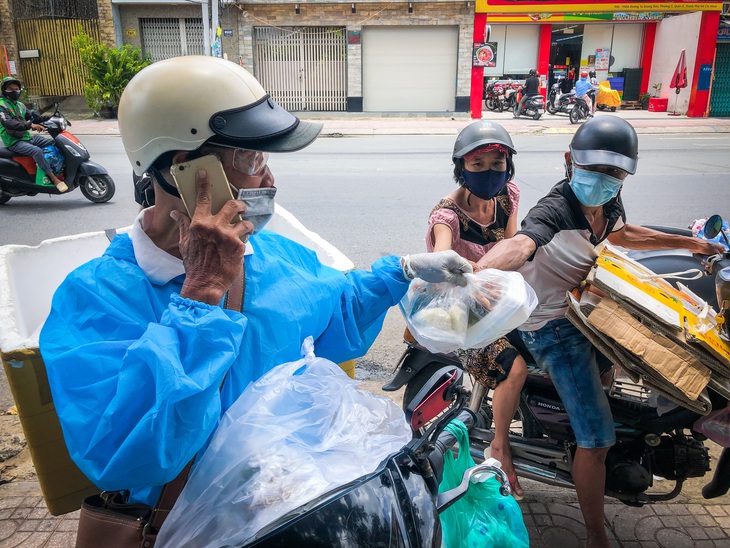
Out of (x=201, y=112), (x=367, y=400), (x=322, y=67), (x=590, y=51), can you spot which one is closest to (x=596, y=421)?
(x=367, y=400)

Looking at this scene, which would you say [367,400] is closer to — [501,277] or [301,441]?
[301,441]

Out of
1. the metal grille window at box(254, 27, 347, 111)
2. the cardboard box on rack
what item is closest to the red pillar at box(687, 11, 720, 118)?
the metal grille window at box(254, 27, 347, 111)

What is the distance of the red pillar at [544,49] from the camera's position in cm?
2355

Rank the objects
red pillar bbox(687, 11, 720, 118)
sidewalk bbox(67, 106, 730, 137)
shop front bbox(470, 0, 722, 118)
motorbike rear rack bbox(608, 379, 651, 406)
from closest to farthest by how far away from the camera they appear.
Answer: motorbike rear rack bbox(608, 379, 651, 406) → sidewalk bbox(67, 106, 730, 137) → red pillar bbox(687, 11, 720, 118) → shop front bbox(470, 0, 722, 118)

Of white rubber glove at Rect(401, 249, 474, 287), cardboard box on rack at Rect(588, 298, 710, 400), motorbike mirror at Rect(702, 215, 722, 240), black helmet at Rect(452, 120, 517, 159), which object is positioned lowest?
cardboard box on rack at Rect(588, 298, 710, 400)

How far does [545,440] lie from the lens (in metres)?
2.83

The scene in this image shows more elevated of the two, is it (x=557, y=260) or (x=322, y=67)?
(x=322, y=67)

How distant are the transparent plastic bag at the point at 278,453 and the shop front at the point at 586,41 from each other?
74.7 feet

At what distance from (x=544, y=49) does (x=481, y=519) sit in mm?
25019

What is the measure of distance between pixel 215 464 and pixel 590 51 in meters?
26.8

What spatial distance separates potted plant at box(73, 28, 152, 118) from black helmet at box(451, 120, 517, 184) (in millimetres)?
17590

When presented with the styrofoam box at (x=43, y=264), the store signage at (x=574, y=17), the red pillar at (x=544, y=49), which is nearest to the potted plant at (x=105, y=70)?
the store signage at (x=574, y=17)

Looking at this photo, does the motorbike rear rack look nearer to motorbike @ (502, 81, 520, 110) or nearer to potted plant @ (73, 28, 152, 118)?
potted plant @ (73, 28, 152, 118)

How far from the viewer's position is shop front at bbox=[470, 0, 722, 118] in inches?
877
